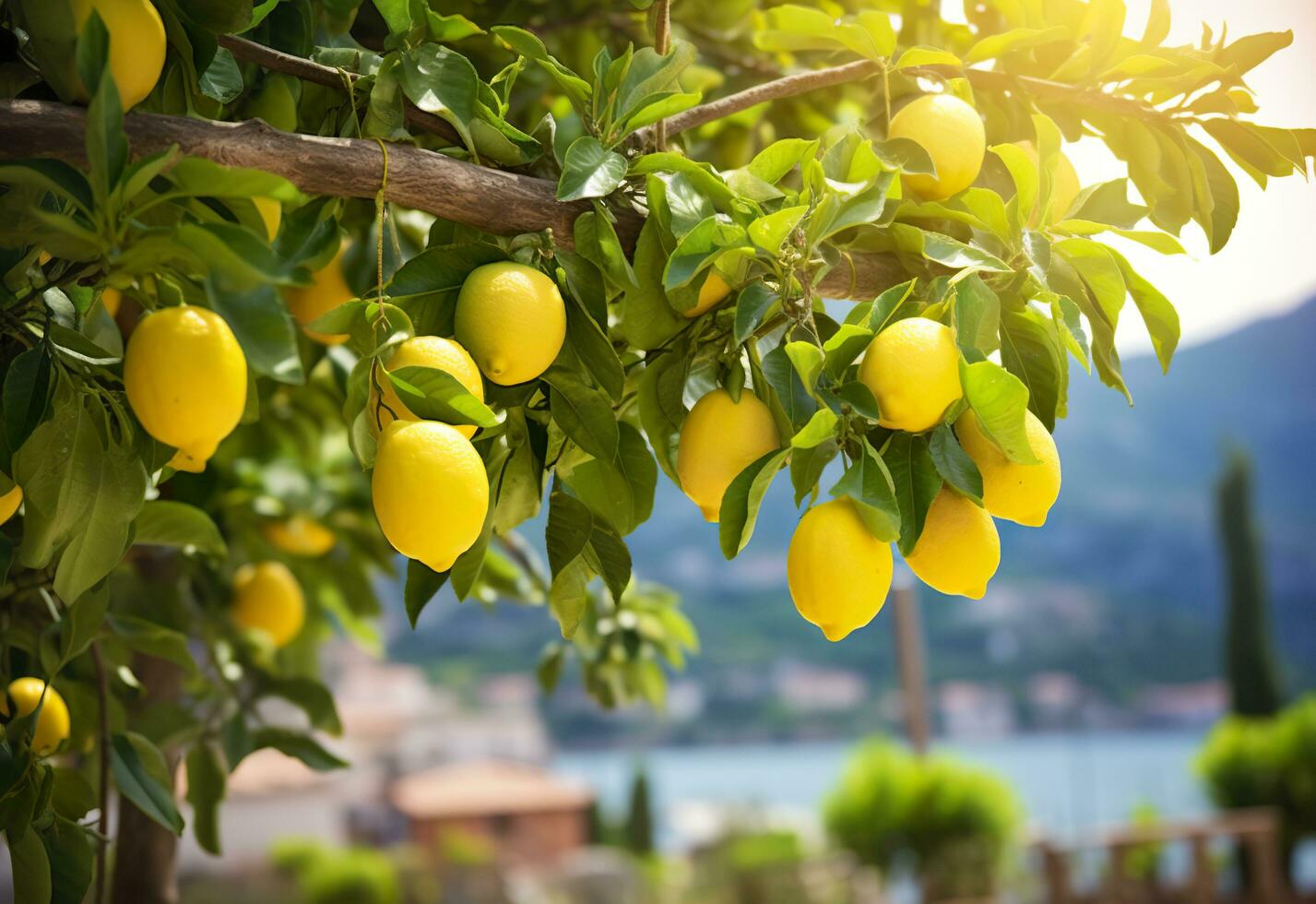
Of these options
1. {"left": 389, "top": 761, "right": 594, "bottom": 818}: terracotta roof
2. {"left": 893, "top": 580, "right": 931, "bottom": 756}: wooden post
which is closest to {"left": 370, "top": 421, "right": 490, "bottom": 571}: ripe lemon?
{"left": 893, "top": 580, "right": 931, "bottom": 756}: wooden post

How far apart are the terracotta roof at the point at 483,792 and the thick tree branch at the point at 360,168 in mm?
8683

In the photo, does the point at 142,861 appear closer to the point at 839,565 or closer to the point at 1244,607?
the point at 839,565

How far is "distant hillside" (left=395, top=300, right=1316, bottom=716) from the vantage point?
574 inches

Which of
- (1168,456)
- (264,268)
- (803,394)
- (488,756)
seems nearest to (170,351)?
(264,268)

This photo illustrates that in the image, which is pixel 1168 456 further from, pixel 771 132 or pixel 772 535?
pixel 771 132

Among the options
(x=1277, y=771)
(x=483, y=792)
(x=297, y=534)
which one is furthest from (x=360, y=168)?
(x=483, y=792)

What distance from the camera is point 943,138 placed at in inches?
24.4

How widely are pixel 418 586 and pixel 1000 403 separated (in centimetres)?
31

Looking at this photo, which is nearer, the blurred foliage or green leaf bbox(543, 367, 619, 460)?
green leaf bbox(543, 367, 619, 460)

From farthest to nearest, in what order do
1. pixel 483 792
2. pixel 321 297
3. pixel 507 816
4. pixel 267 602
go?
1. pixel 483 792
2. pixel 507 816
3. pixel 267 602
4. pixel 321 297

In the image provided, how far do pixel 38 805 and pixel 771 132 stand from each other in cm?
85

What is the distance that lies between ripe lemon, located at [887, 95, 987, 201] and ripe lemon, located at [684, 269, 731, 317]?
Answer: 0.13m

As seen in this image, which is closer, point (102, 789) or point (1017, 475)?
point (1017, 475)

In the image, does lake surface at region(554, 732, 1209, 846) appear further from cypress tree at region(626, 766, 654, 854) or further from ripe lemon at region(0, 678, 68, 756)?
ripe lemon at region(0, 678, 68, 756)
